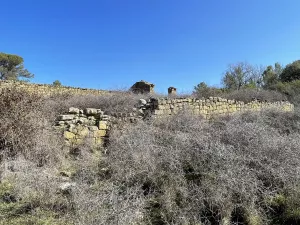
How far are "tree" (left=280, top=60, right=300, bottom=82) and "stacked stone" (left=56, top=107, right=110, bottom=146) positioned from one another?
22.8 metres

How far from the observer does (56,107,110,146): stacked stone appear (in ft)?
17.5

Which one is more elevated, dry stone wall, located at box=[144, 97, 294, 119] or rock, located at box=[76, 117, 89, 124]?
dry stone wall, located at box=[144, 97, 294, 119]

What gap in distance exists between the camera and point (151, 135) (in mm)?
5207

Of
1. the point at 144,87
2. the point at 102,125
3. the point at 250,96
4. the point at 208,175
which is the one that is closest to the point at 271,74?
the point at 250,96

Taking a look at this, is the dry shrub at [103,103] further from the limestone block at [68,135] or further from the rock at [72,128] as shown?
the limestone block at [68,135]

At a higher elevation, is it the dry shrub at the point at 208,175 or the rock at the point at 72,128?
the rock at the point at 72,128

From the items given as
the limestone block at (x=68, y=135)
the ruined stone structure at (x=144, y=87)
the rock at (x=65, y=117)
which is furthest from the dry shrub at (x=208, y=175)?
the ruined stone structure at (x=144, y=87)

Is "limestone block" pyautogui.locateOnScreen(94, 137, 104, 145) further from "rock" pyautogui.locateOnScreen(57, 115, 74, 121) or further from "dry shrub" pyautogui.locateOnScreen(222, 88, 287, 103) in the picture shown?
"dry shrub" pyautogui.locateOnScreen(222, 88, 287, 103)

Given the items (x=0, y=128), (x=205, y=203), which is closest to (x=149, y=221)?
(x=205, y=203)

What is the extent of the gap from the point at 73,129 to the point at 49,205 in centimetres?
276

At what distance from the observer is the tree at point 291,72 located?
23141 mm

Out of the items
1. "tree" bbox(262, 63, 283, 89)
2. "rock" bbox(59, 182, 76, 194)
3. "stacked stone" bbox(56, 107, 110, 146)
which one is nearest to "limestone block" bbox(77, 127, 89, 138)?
"stacked stone" bbox(56, 107, 110, 146)

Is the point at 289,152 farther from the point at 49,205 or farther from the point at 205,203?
the point at 49,205

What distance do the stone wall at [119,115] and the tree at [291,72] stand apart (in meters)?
17.3
